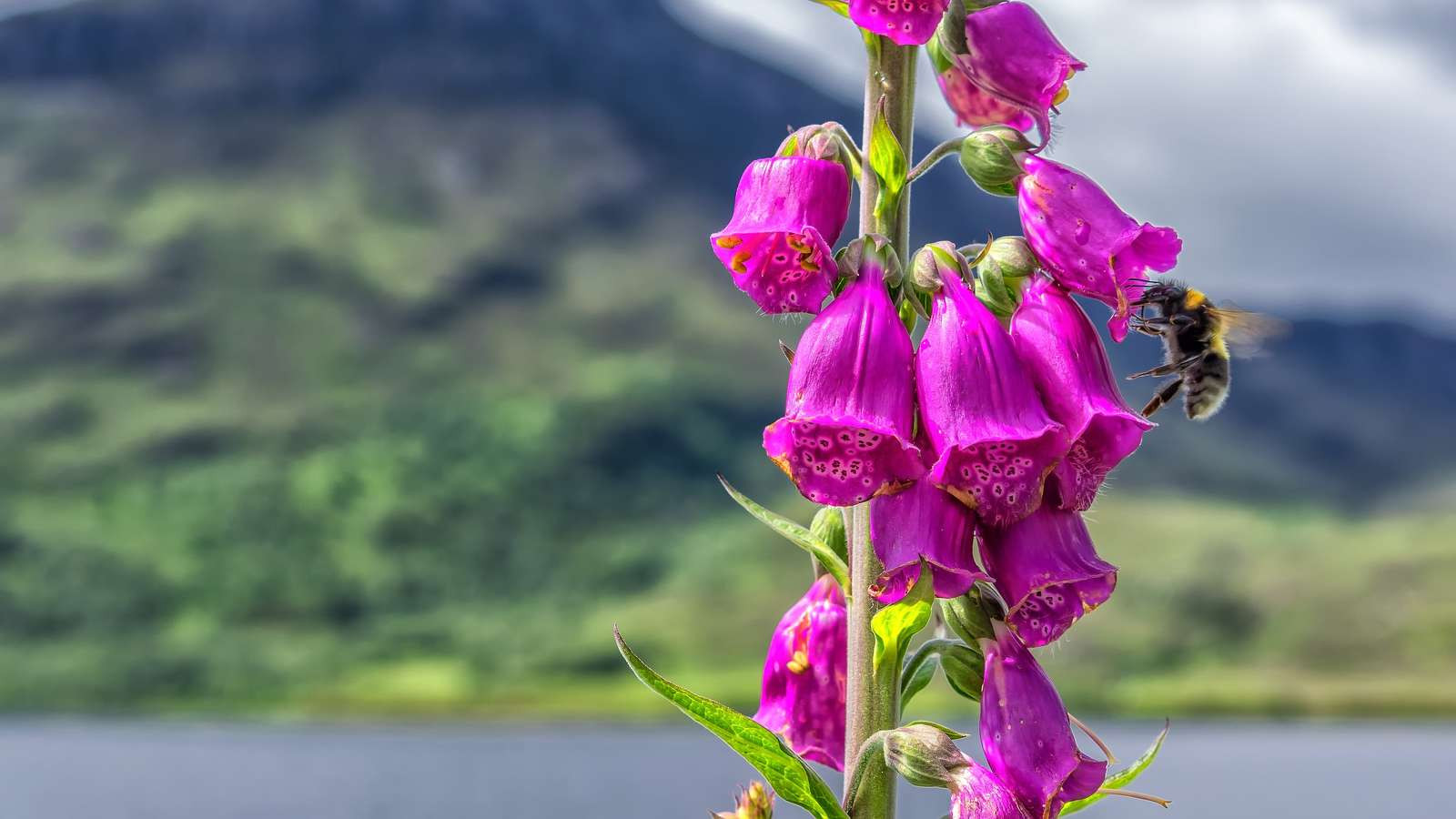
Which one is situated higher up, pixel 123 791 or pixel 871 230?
pixel 123 791

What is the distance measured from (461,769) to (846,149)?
193873mm

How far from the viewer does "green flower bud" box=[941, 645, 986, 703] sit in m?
4.35

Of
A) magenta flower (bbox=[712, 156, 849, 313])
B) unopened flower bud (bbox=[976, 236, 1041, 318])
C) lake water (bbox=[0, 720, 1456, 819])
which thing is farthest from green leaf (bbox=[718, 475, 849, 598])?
lake water (bbox=[0, 720, 1456, 819])

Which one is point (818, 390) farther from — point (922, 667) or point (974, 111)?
point (974, 111)

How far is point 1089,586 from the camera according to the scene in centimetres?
407

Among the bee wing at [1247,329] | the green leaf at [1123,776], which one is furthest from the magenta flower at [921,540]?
the bee wing at [1247,329]

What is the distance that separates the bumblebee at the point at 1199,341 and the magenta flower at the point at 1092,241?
2268 mm

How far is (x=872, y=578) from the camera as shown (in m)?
3.98

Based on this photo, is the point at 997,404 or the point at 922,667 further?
the point at 922,667

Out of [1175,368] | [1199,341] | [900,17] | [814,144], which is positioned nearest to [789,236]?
[814,144]

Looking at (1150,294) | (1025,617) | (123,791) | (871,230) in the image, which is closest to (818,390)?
(871,230)

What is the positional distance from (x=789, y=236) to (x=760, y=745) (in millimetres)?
1461

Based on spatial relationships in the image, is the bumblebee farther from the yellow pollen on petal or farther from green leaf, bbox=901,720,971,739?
green leaf, bbox=901,720,971,739

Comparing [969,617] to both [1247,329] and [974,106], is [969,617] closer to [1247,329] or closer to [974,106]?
[974,106]
